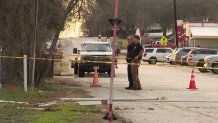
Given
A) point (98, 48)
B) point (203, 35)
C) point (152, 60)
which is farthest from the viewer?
point (203, 35)

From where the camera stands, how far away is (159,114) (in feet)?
36.7

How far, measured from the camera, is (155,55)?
52562 mm

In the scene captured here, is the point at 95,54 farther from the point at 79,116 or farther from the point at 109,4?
the point at 79,116

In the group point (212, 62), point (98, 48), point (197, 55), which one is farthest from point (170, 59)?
point (98, 48)

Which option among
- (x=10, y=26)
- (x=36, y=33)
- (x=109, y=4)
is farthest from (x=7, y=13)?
(x=109, y=4)

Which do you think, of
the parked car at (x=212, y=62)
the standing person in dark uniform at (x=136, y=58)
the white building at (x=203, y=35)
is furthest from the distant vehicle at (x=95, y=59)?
the white building at (x=203, y=35)

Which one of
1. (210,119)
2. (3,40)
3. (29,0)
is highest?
(29,0)

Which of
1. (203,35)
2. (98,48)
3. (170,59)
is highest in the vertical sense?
(203,35)

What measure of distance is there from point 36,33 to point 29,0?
1137 millimetres

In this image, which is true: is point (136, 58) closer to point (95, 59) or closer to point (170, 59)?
point (95, 59)

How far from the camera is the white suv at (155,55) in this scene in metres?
51.7

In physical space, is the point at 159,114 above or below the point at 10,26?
below

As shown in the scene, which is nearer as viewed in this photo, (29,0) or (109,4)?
(29,0)

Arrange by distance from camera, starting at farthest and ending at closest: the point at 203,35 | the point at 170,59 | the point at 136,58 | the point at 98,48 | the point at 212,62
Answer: the point at 203,35 → the point at 170,59 → the point at 212,62 → the point at 98,48 → the point at 136,58
